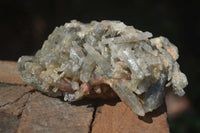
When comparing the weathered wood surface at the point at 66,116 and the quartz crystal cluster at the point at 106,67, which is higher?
the quartz crystal cluster at the point at 106,67

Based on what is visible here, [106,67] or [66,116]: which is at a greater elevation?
[106,67]

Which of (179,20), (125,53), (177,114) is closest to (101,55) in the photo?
(125,53)

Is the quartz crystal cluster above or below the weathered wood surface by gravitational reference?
above

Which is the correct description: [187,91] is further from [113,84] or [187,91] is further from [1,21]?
[1,21]

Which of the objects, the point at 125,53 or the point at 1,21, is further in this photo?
the point at 1,21
